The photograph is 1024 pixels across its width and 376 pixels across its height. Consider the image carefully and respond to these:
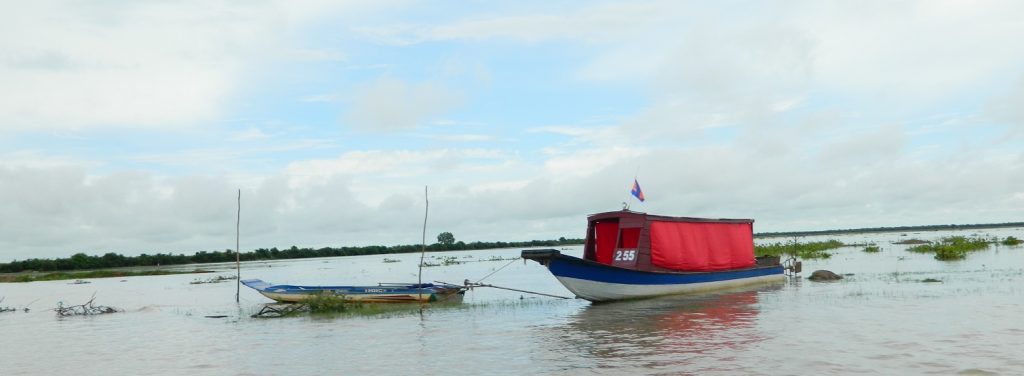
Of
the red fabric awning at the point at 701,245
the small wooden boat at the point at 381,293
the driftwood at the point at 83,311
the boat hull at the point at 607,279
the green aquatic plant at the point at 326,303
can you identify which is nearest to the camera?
the boat hull at the point at 607,279

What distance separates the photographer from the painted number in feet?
77.1

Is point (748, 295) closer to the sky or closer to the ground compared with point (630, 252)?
closer to the ground

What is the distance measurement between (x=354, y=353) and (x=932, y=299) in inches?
606

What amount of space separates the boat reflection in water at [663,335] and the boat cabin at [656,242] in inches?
60.2

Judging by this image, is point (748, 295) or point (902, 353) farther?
point (748, 295)

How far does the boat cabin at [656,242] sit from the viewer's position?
928 inches

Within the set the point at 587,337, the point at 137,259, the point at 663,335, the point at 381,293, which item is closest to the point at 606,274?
the point at 587,337

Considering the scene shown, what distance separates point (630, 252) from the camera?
23.7 meters

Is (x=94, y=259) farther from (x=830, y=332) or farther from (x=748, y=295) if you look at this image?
(x=830, y=332)

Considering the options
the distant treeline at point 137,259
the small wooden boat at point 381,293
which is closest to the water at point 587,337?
the small wooden boat at point 381,293

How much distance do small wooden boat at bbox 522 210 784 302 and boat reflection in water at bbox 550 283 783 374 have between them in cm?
66

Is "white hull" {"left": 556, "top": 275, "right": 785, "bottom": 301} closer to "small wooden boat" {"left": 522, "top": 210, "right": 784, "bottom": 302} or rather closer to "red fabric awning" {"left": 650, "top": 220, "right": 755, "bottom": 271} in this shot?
"small wooden boat" {"left": 522, "top": 210, "right": 784, "bottom": 302}

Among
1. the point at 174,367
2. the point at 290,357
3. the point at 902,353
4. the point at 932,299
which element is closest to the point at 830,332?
the point at 902,353

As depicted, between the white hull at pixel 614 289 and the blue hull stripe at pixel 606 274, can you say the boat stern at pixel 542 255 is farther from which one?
the white hull at pixel 614 289
